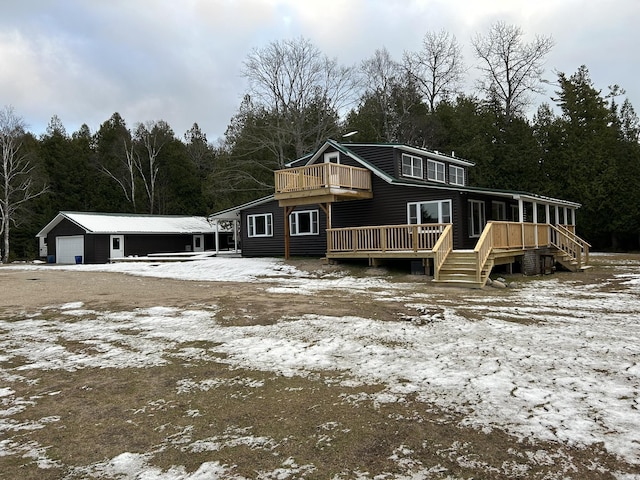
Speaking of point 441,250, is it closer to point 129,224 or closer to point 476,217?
point 476,217

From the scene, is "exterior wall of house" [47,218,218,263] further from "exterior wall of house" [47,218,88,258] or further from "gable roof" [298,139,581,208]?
"gable roof" [298,139,581,208]

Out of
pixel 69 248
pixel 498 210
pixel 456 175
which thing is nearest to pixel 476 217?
pixel 498 210

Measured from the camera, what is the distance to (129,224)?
120ft

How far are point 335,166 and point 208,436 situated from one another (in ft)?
57.3

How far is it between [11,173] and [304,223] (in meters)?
30.4

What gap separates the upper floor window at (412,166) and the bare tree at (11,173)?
1219 inches

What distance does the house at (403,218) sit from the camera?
16.1 m

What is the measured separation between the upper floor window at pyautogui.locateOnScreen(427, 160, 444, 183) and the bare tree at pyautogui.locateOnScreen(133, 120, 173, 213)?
113ft

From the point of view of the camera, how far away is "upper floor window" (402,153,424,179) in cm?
2309

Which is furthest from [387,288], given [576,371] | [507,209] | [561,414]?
[507,209]

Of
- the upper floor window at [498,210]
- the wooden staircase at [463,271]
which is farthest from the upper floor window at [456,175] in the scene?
the wooden staircase at [463,271]

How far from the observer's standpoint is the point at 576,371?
5.19 m

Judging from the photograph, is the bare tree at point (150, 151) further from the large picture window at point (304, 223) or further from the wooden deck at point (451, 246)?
the wooden deck at point (451, 246)

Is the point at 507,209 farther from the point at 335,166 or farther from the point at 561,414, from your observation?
the point at 561,414
